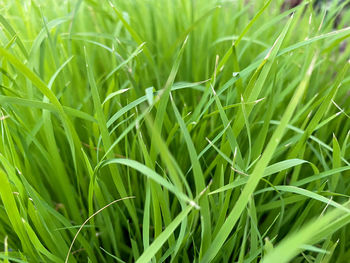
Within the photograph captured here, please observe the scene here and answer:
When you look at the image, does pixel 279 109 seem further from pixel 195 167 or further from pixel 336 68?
pixel 195 167

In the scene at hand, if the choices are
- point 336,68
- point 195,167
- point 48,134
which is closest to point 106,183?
point 48,134

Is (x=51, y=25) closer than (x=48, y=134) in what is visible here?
No

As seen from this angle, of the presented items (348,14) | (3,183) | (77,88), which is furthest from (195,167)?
(348,14)

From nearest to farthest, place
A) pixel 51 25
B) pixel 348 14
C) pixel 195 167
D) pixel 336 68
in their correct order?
pixel 195 167 → pixel 51 25 → pixel 336 68 → pixel 348 14

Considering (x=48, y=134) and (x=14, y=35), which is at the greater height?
(x=14, y=35)

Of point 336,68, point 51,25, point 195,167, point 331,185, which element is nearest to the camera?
point 195,167

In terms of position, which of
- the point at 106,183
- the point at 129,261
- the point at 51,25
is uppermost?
the point at 51,25
